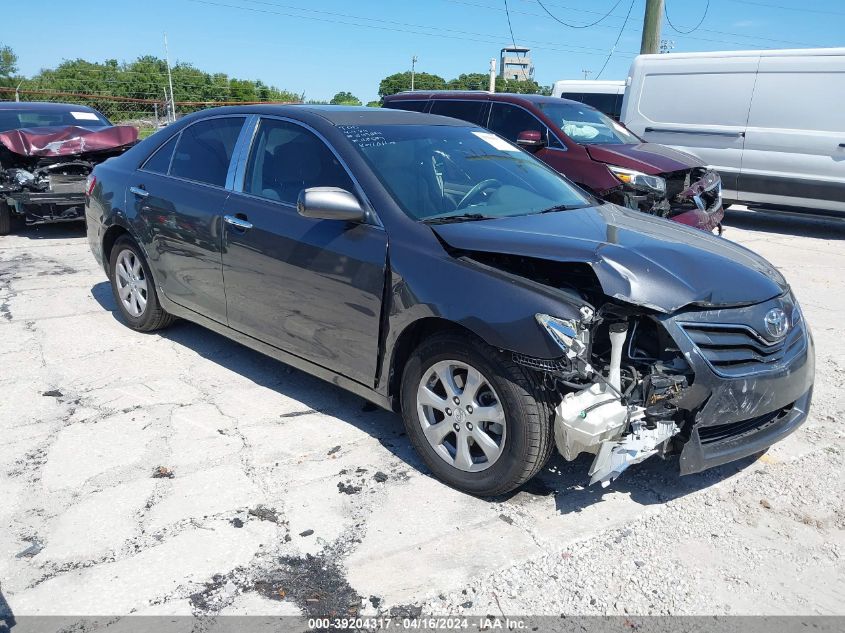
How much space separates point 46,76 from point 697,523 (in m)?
28.2

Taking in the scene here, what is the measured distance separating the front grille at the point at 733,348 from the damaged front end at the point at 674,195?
179 inches

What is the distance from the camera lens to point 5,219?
9156 mm

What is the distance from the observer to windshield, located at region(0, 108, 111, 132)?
30.9 feet

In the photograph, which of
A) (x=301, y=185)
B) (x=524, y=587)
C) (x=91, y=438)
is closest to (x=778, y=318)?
(x=524, y=587)

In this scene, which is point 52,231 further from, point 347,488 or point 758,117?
point 758,117

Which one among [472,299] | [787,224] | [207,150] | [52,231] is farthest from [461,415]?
[787,224]

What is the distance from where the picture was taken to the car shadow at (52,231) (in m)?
9.38

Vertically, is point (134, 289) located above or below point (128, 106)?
below

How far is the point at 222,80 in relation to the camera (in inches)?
1128

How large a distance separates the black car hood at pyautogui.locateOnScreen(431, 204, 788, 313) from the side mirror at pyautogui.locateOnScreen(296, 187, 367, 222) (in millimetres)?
425

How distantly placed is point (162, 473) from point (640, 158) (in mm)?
6436

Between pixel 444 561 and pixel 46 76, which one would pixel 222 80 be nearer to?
pixel 46 76

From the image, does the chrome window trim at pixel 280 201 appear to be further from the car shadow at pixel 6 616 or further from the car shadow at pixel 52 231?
the car shadow at pixel 52 231

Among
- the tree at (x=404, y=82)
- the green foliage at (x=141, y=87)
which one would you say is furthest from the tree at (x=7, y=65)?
the tree at (x=404, y=82)
